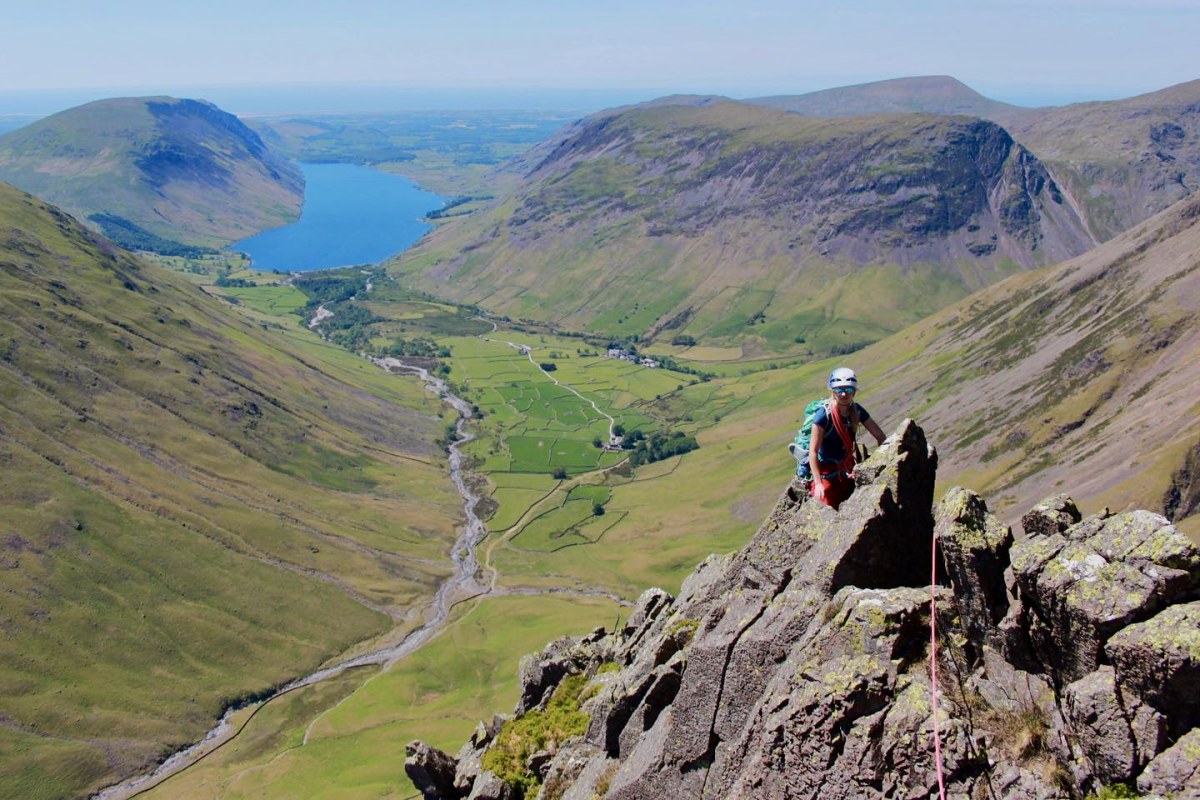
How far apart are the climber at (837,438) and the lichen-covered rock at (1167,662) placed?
9581 mm

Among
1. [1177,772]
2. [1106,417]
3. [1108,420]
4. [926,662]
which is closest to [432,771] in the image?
[926,662]

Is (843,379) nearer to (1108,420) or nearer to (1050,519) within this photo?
(1050,519)

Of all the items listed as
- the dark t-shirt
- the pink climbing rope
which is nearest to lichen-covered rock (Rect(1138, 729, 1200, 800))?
the pink climbing rope

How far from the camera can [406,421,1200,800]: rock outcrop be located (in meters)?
19.3

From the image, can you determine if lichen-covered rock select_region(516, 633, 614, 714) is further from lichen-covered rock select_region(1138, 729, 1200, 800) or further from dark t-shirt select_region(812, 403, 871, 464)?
lichen-covered rock select_region(1138, 729, 1200, 800)

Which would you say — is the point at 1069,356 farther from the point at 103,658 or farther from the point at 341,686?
the point at 103,658

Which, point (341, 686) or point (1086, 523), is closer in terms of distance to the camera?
point (1086, 523)

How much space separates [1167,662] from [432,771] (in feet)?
139

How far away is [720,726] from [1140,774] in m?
12.9

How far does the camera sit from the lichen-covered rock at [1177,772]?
1709 centimetres

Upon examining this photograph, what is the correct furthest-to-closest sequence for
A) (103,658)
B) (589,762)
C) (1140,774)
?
1. (103,658)
2. (589,762)
3. (1140,774)

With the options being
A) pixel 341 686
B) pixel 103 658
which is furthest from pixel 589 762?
pixel 103 658

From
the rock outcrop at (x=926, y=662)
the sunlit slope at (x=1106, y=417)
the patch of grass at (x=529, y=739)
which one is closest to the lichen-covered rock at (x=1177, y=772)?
the rock outcrop at (x=926, y=662)

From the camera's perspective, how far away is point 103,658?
15650 centimetres
